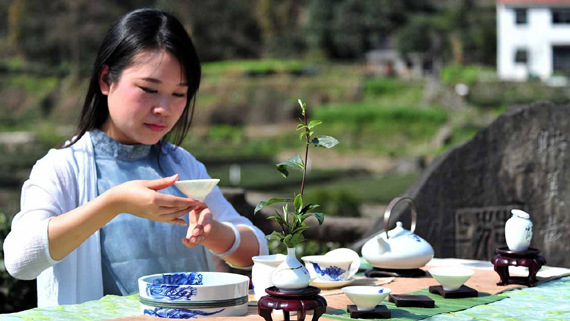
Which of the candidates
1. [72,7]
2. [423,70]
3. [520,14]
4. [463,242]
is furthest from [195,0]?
[463,242]

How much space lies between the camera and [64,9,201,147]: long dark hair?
2666 millimetres

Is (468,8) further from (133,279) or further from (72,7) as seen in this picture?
(133,279)

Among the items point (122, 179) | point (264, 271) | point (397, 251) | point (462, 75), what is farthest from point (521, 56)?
point (264, 271)

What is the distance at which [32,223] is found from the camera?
2404 mm

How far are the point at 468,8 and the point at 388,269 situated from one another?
1580 inches

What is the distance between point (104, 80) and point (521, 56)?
32890 mm

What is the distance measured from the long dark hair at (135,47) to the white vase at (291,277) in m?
0.91

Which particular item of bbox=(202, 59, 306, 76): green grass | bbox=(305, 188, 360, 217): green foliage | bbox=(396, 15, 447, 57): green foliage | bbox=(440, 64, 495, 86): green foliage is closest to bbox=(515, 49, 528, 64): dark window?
bbox=(440, 64, 495, 86): green foliage

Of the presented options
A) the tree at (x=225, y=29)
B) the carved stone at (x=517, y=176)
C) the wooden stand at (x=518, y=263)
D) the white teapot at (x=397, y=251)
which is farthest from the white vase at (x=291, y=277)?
the tree at (x=225, y=29)

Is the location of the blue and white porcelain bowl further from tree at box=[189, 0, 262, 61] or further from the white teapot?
tree at box=[189, 0, 262, 61]

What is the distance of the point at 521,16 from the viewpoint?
111ft

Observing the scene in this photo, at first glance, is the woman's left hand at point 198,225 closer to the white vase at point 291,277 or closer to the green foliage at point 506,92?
the white vase at point 291,277

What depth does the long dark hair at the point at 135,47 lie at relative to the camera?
2666 mm

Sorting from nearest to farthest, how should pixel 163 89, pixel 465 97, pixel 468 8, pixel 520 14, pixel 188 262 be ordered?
pixel 163 89 → pixel 188 262 → pixel 465 97 → pixel 520 14 → pixel 468 8
